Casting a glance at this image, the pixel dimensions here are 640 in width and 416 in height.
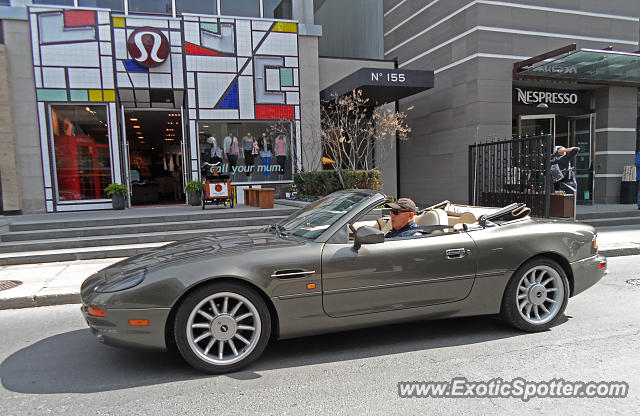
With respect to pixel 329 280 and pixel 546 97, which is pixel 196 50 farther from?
pixel 329 280

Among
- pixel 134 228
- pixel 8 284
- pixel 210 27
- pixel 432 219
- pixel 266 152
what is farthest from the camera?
pixel 266 152

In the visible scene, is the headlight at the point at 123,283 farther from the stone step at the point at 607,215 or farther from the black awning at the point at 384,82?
the stone step at the point at 607,215

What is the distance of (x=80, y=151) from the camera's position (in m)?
13.8

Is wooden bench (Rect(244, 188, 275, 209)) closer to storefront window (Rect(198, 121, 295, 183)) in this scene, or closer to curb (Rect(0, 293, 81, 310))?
storefront window (Rect(198, 121, 295, 183))

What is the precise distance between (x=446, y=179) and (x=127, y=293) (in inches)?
511

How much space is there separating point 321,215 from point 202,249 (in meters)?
1.18

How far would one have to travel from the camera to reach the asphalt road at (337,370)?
2793 millimetres

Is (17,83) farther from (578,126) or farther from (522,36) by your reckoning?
(578,126)

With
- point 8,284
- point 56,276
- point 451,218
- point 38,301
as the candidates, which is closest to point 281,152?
point 56,276

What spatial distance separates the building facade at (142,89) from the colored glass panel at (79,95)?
3 cm

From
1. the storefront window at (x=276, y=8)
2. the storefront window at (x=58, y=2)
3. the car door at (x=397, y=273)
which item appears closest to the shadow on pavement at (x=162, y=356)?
the car door at (x=397, y=273)

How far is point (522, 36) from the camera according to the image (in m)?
13.0

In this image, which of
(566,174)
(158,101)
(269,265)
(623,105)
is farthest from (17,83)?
(623,105)

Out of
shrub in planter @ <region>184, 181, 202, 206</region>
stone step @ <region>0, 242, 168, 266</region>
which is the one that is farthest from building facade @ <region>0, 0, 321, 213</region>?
stone step @ <region>0, 242, 168, 266</region>
